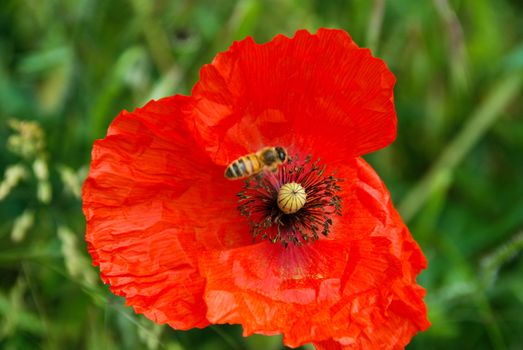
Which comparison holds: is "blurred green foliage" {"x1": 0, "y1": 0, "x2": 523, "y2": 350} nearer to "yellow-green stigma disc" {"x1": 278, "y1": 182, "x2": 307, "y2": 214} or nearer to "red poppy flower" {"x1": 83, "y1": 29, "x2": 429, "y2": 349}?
"red poppy flower" {"x1": 83, "y1": 29, "x2": 429, "y2": 349}

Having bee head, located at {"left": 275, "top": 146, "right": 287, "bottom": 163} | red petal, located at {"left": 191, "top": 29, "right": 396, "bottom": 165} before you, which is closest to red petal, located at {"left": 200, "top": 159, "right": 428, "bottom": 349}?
red petal, located at {"left": 191, "top": 29, "right": 396, "bottom": 165}

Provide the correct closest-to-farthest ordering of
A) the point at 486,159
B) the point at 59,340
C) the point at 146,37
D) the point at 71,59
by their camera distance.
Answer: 1. the point at 59,340
2. the point at 71,59
3. the point at 146,37
4. the point at 486,159

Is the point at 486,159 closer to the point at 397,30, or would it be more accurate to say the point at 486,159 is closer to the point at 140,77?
the point at 397,30

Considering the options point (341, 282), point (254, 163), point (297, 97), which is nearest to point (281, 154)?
point (254, 163)

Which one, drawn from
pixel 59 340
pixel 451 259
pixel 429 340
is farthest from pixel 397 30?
pixel 59 340

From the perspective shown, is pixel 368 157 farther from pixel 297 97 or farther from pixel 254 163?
pixel 254 163
